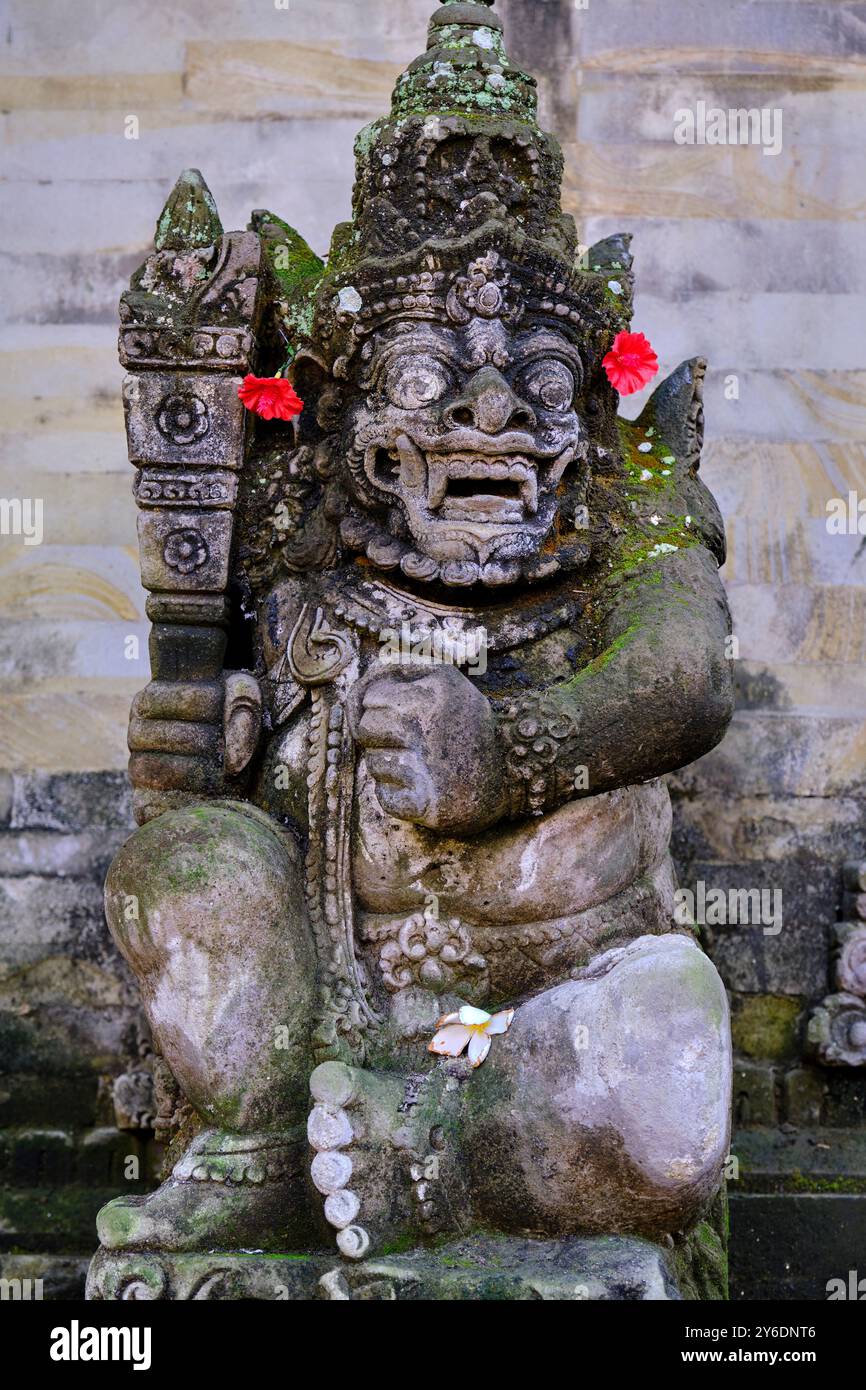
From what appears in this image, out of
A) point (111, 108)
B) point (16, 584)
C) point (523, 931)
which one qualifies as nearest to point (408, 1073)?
point (523, 931)

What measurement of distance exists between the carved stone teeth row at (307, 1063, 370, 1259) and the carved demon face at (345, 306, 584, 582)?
1.11 meters

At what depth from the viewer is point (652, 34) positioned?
19.0ft

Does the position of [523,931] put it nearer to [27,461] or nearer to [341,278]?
[341,278]

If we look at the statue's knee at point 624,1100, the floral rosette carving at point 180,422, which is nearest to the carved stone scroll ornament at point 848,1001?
the statue's knee at point 624,1100

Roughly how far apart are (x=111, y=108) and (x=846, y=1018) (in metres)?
3.57

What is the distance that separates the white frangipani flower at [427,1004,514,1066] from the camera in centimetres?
387

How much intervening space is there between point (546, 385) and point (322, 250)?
196 cm

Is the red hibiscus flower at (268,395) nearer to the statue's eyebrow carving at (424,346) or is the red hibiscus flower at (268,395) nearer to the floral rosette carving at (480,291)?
the statue's eyebrow carving at (424,346)

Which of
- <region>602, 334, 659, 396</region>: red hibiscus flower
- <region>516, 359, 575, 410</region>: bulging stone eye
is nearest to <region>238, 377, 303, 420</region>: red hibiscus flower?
<region>516, 359, 575, 410</region>: bulging stone eye

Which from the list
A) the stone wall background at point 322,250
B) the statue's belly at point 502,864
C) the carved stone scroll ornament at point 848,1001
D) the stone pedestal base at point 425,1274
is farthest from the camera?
the stone wall background at point 322,250

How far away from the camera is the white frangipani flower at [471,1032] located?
387 centimetres

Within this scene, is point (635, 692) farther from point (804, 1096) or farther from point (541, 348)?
point (804, 1096)

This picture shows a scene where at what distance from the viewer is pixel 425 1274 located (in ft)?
11.9

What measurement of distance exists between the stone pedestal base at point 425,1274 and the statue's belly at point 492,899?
1.96 feet
